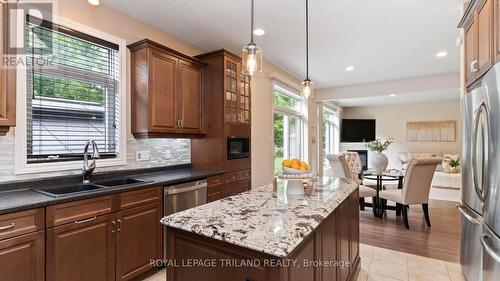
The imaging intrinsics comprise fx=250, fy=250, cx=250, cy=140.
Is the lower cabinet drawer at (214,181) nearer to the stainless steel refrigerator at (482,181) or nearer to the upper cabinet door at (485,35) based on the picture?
the stainless steel refrigerator at (482,181)

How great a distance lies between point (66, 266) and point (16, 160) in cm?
93

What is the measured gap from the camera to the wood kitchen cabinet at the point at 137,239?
2.12 m

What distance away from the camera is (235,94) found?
141 inches

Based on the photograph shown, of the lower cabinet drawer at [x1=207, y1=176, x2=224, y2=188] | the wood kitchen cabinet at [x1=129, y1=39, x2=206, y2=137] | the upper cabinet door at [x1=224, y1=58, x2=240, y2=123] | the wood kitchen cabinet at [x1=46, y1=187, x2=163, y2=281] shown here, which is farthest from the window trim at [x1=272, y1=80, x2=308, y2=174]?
the wood kitchen cabinet at [x1=46, y1=187, x2=163, y2=281]

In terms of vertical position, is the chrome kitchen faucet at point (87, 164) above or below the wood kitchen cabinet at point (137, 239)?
above

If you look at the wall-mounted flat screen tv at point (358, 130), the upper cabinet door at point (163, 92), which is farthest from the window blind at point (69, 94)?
the wall-mounted flat screen tv at point (358, 130)

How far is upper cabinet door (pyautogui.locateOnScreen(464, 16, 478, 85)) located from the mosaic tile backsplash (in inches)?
127

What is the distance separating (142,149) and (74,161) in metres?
0.71

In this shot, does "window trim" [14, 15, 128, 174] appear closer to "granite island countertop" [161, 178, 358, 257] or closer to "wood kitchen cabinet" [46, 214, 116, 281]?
"wood kitchen cabinet" [46, 214, 116, 281]

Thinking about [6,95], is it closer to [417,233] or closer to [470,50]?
[470,50]

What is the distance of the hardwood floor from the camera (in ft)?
9.90

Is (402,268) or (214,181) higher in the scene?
(214,181)

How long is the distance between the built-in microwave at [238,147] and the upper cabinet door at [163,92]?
0.80 meters

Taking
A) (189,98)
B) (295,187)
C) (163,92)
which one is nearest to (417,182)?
(295,187)
